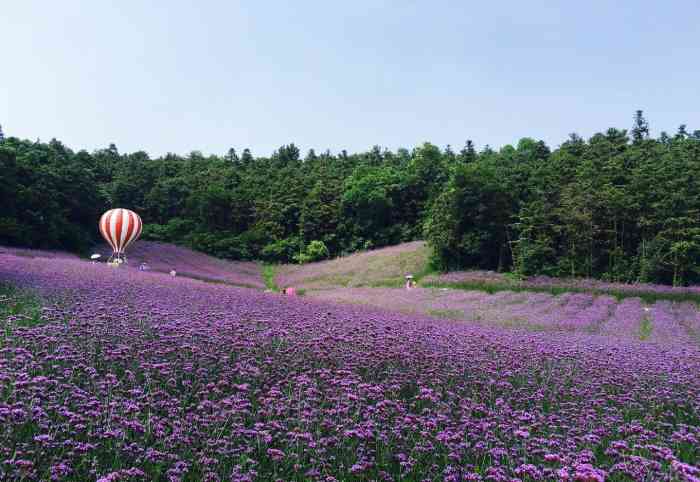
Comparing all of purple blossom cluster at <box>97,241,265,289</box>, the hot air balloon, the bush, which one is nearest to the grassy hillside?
the bush

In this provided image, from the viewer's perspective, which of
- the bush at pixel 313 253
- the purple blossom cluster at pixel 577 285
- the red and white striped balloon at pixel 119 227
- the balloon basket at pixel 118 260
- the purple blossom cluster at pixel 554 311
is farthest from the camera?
the bush at pixel 313 253

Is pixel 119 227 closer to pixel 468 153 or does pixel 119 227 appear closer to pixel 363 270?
pixel 363 270

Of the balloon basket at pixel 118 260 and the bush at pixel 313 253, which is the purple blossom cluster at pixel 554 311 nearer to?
the balloon basket at pixel 118 260

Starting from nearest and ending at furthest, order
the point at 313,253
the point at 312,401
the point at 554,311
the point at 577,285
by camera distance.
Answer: the point at 312,401
the point at 554,311
the point at 577,285
the point at 313,253

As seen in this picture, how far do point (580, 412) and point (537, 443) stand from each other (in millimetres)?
1849

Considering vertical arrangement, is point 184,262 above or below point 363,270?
below

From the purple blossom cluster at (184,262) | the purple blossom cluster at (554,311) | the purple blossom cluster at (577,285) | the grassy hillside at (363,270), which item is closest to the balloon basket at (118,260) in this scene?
the purple blossom cluster at (184,262)

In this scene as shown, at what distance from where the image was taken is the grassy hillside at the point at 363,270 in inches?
1411

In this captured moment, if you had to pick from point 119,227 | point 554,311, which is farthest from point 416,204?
point 554,311

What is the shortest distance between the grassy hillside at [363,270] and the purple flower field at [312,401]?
23.5 meters

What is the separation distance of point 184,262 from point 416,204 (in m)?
24.0

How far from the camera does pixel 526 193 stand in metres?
43.2

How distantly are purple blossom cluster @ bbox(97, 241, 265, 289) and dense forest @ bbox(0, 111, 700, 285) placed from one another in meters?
4.03

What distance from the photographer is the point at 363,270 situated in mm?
40562
